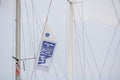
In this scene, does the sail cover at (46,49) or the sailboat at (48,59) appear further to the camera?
the sail cover at (46,49)

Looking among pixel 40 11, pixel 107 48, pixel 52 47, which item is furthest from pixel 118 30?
pixel 40 11

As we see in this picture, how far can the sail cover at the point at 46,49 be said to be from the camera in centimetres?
420

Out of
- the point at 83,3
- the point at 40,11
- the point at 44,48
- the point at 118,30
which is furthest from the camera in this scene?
the point at 40,11

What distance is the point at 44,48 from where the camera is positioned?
4.25 m

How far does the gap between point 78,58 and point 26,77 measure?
3.51ft

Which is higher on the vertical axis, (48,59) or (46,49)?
(46,49)

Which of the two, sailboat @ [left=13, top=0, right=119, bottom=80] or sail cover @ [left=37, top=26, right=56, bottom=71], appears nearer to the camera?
sailboat @ [left=13, top=0, right=119, bottom=80]

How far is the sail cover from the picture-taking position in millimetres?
4199

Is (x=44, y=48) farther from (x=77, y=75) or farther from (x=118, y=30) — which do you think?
(x=118, y=30)

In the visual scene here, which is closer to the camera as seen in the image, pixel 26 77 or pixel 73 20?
pixel 73 20

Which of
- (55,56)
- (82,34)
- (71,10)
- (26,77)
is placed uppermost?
(71,10)

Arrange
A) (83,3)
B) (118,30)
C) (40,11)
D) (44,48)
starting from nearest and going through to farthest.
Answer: (118,30) < (83,3) < (44,48) < (40,11)

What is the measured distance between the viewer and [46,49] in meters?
4.26

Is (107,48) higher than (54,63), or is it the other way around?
(107,48)
